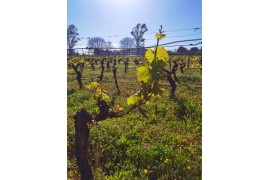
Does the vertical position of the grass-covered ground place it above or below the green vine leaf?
below

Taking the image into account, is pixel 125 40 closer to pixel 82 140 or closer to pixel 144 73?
pixel 82 140

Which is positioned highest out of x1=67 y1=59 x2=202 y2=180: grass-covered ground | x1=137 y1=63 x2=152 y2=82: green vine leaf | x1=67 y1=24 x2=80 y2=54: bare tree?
x1=67 y1=24 x2=80 y2=54: bare tree

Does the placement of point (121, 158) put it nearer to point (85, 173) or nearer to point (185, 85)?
point (85, 173)

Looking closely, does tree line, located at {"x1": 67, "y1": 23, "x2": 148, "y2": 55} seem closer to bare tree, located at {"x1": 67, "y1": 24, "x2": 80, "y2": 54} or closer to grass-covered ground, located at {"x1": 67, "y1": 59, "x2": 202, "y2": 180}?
bare tree, located at {"x1": 67, "y1": 24, "x2": 80, "y2": 54}

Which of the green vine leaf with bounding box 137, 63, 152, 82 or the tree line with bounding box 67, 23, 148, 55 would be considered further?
the tree line with bounding box 67, 23, 148, 55

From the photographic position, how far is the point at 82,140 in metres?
2.13

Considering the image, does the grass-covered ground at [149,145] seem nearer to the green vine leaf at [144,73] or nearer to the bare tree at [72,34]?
the green vine leaf at [144,73]

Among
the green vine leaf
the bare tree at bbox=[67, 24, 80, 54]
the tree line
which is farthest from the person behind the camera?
the tree line

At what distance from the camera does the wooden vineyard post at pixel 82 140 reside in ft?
6.72

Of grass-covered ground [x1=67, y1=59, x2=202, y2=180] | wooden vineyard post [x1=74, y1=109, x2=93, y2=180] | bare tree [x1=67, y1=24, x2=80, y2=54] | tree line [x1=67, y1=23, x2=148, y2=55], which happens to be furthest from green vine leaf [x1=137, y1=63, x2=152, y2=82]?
bare tree [x1=67, y1=24, x2=80, y2=54]

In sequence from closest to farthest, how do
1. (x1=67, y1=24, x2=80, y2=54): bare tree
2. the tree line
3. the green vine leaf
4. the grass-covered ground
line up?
the green vine leaf, the grass-covered ground, (x1=67, y1=24, x2=80, y2=54): bare tree, the tree line

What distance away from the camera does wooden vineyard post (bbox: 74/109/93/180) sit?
2049 millimetres
